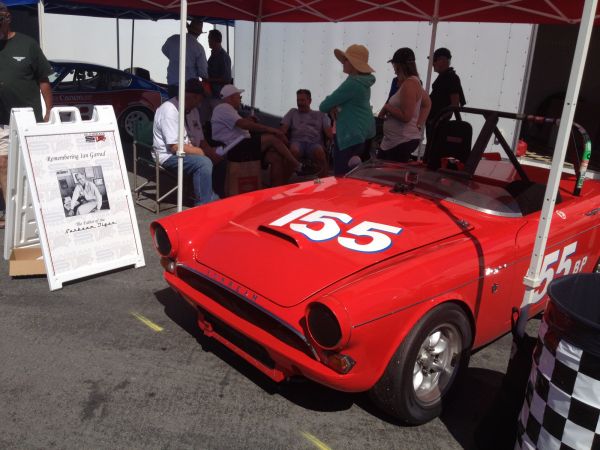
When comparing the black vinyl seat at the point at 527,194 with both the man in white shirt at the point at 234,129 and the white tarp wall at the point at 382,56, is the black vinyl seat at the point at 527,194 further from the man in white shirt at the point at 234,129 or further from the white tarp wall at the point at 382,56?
the white tarp wall at the point at 382,56

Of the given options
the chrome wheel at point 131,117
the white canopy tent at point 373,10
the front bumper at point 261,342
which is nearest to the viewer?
the front bumper at point 261,342

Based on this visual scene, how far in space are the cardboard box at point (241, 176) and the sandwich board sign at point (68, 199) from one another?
1.67 m

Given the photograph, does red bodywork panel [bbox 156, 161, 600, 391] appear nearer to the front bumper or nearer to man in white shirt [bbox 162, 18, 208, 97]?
the front bumper

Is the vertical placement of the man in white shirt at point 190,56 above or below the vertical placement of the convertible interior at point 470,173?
above

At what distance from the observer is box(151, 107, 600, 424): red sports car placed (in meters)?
2.33

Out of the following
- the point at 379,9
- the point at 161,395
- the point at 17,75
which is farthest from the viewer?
the point at 379,9

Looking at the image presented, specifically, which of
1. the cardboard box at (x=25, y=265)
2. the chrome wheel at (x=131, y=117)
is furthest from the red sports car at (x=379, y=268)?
the chrome wheel at (x=131, y=117)

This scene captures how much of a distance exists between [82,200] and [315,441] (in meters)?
2.62

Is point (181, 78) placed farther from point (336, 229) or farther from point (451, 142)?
point (336, 229)

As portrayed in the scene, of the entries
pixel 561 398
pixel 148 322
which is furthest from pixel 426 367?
pixel 148 322

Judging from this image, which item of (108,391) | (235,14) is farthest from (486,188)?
(235,14)

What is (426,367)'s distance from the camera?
2629mm

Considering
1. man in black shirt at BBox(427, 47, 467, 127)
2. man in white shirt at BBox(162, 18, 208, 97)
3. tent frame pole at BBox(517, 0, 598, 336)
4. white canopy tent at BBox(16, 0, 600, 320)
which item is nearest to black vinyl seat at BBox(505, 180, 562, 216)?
tent frame pole at BBox(517, 0, 598, 336)

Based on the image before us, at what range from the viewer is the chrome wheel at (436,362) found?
259 cm
